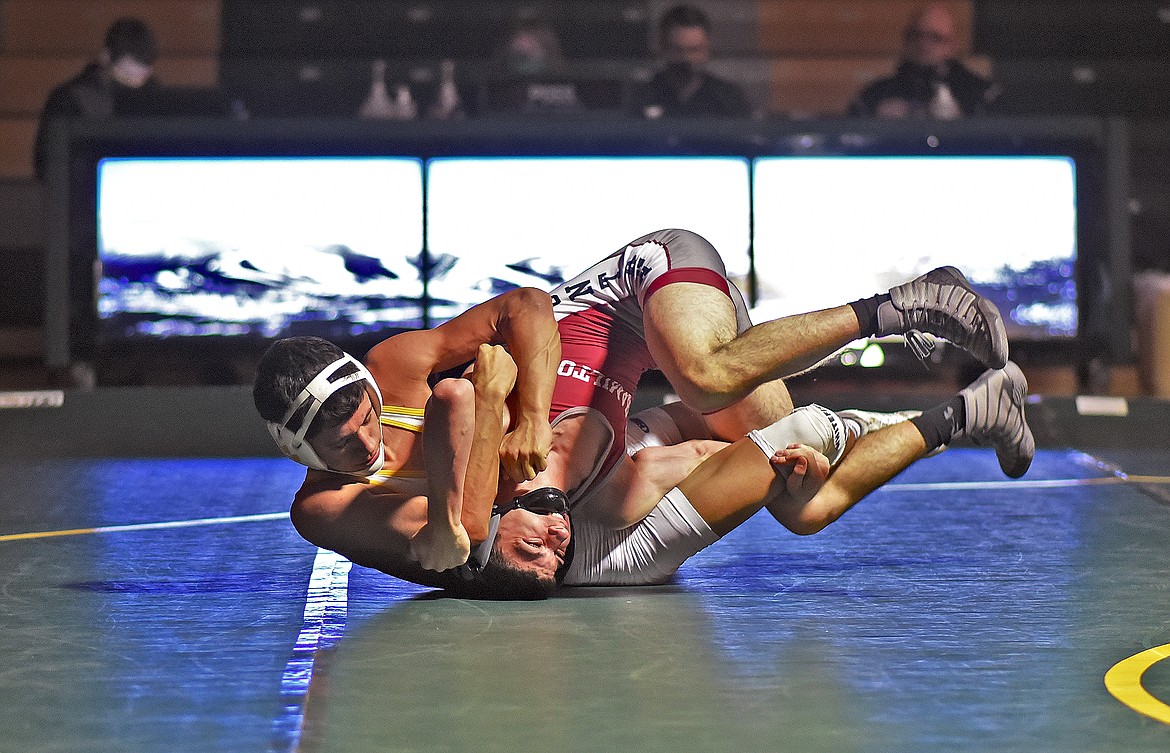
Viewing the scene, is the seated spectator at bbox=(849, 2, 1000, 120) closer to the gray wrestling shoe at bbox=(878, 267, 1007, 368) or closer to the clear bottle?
the clear bottle

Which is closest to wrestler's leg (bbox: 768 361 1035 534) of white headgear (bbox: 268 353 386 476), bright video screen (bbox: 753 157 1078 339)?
white headgear (bbox: 268 353 386 476)

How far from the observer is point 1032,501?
441cm

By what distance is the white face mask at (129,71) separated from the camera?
6961 mm

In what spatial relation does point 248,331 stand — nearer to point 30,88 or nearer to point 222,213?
point 222,213

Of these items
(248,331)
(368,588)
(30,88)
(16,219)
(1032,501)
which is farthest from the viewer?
(30,88)

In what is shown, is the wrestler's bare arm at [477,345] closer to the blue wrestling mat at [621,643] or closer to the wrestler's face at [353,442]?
the wrestler's face at [353,442]

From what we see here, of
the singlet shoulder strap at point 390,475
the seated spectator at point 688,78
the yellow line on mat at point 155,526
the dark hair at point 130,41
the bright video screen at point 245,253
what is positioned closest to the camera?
the singlet shoulder strap at point 390,475

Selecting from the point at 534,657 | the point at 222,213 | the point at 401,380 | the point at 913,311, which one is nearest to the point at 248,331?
the point at 222,213

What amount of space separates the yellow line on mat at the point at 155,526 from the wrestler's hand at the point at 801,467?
1664mm

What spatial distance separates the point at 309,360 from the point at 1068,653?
4.79 ft

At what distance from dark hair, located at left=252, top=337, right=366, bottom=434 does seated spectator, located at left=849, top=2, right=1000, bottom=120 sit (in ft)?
15.3

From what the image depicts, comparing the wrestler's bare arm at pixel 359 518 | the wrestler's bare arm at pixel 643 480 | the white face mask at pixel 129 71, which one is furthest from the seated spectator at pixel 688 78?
the wrestler's bare arm at pixel 359 518

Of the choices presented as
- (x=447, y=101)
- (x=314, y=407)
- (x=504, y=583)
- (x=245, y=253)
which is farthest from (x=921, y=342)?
(x=447, y=101)

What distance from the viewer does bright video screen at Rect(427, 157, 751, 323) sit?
6309 mm
